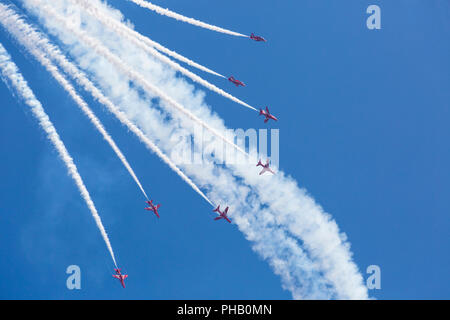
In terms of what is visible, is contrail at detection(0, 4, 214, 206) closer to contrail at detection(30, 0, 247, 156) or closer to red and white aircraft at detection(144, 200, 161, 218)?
contrail at detection(30, 0, 247, 156)

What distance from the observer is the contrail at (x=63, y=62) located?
849 inches

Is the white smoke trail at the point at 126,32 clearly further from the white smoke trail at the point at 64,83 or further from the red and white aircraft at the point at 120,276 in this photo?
the red and white aircraft at the point at 120,276

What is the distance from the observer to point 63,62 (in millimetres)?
22141

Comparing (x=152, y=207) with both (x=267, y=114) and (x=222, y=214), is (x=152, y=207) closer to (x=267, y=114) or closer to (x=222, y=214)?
(x=222, y=214)

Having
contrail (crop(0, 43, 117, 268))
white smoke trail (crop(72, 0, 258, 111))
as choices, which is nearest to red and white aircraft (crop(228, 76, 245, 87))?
white smoke trail (crop(72, 0, 258, 111))

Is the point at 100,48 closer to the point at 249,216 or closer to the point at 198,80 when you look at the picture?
the point at 198,80

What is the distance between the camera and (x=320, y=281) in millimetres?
28953

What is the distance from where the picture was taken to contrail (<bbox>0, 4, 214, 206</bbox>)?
2156 centimetres

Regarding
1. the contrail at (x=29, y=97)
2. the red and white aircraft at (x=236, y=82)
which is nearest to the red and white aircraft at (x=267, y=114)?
the red and white aircraft at (x=236, y=82)

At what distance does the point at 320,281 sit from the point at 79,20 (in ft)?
80.4

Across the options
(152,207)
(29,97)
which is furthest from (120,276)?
(29,97)

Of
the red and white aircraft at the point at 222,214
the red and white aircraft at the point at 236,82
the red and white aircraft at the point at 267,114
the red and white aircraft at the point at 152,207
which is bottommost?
the red and white aircraft at the point at 222,214

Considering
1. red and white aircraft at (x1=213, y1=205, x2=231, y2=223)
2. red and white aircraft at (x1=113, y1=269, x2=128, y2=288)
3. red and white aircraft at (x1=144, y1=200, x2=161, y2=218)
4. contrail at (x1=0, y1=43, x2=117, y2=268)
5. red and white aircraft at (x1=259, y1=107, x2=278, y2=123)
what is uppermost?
red and white aircraft at (x1=259, y1=107, x2=278, y2=123)

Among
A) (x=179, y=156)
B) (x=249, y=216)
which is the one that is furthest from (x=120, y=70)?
(x=249, y=216)
